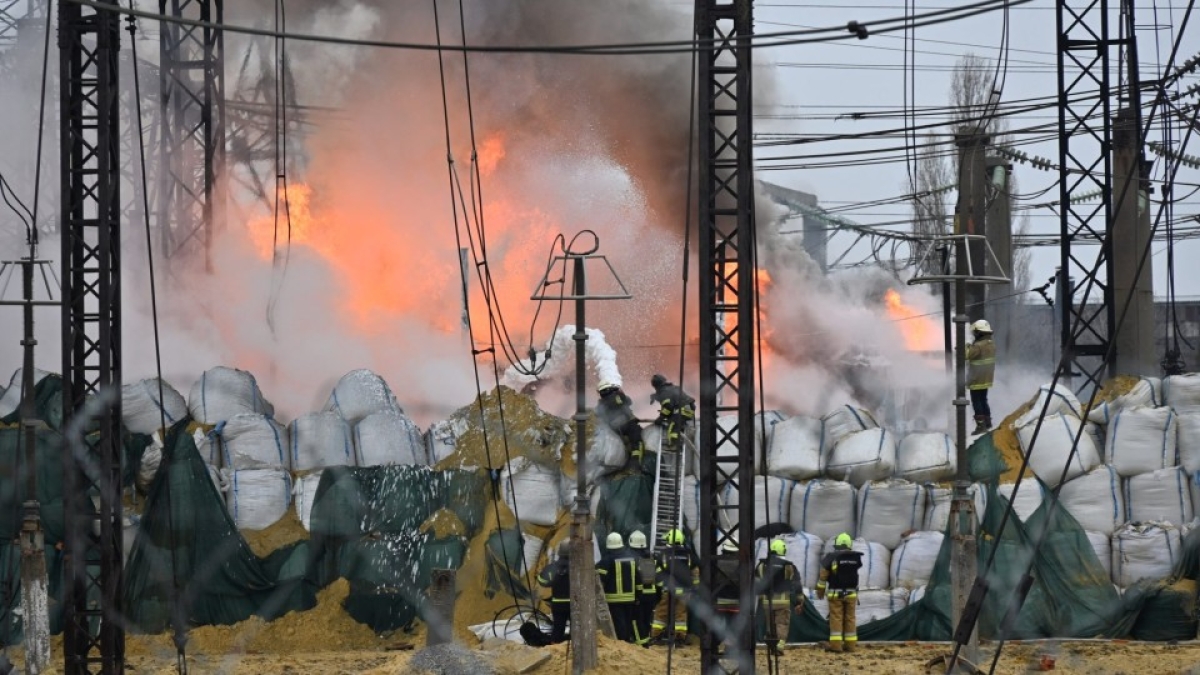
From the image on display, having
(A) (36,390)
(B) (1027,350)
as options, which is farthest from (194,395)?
(B) (1027,350)

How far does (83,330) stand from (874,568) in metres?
9.02

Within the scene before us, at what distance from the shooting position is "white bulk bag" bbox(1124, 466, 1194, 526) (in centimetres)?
1944

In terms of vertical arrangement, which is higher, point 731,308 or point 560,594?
point 731,308

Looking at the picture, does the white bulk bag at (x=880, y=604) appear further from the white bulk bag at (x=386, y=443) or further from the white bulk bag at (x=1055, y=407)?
the white bulk bag at (x=386, y=443)

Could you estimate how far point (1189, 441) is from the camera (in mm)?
19797

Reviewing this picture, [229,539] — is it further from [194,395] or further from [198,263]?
[198,263]

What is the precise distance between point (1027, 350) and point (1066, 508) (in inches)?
1210

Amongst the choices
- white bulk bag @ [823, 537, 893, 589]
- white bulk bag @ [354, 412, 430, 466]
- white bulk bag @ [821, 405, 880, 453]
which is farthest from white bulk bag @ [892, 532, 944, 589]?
white bulk bag @ [354, 412, 430, 466]

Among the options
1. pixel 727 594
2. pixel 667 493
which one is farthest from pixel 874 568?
pixel 727 594

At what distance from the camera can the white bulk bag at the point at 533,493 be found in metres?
20.3

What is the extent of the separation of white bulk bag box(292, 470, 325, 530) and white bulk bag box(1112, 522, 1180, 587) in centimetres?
897

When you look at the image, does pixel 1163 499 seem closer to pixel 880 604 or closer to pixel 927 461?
pixel 927 461

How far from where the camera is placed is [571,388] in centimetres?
3262

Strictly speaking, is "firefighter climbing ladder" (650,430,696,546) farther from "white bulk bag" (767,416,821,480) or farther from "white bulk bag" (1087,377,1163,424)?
"white bulk bag" (1087,377,1163,424)
